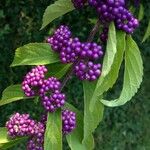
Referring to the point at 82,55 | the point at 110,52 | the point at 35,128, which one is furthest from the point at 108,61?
the point at 35,128

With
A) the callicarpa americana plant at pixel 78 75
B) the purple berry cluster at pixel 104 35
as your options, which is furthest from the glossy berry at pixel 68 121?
the purple berry cluster at pixel 104 35

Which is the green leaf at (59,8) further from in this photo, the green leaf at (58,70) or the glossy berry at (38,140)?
the glossy berry at (38,140)

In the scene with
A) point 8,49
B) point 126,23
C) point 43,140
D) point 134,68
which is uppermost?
point 126,23

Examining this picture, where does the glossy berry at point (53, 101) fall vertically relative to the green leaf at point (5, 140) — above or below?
above

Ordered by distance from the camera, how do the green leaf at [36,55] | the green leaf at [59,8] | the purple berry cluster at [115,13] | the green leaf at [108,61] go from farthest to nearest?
the green leaf at [59,8] < the green leaf at [36,55] < the purple berry cluster at [115,13] < the green leaf at [108,61]

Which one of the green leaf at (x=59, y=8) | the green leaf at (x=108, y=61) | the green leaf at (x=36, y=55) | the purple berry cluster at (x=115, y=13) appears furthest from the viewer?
the green leaf at (x=59, y=8)

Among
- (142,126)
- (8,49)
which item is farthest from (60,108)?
(142,126)

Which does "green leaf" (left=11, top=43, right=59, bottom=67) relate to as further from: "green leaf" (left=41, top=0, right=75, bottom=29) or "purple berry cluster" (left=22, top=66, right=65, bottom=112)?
"green leaf" (left=41, top=0, right=75, bottom=29)

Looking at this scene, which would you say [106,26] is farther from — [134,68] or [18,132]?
[18,132]
